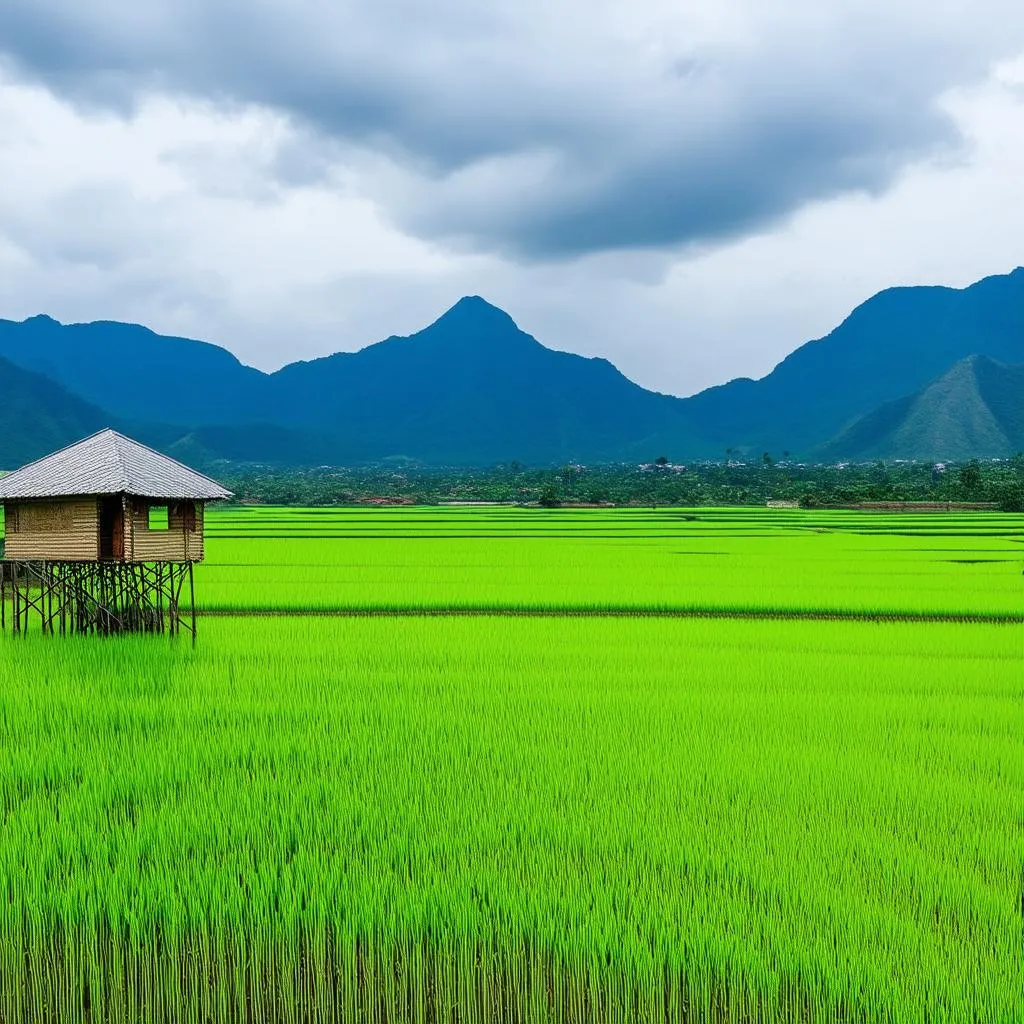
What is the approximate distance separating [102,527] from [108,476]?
37.6 inches

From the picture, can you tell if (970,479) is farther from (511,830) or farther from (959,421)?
(959,421)

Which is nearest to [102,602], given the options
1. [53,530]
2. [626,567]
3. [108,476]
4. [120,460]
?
[53,530]

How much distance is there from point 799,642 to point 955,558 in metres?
15.9

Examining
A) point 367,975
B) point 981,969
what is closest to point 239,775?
point 367,975

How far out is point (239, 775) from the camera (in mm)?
6605

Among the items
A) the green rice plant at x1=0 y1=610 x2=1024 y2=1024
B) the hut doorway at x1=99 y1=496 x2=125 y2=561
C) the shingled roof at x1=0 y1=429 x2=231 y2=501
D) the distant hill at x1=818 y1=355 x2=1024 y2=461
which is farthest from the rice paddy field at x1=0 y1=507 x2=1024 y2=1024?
the distant hill at x1=818 y1=355 x2=1024 y2=461

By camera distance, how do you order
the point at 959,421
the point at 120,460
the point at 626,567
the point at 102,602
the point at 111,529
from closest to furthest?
the point at 111,529, the point at 120,460, the point at 102,602, the point at 626,567, the point at 959,421

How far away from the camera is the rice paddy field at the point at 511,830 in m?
3.97

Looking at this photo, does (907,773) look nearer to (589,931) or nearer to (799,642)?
(589,931)

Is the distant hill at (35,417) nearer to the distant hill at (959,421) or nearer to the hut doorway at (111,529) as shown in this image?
the hut doorway at (111,529)

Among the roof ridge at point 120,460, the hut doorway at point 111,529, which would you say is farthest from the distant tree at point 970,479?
the hut doorway at point 111,529

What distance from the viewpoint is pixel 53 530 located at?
585 inches

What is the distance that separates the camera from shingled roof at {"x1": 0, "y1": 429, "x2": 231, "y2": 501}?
47.0ft

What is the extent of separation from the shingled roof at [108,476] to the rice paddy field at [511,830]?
2.87 m
